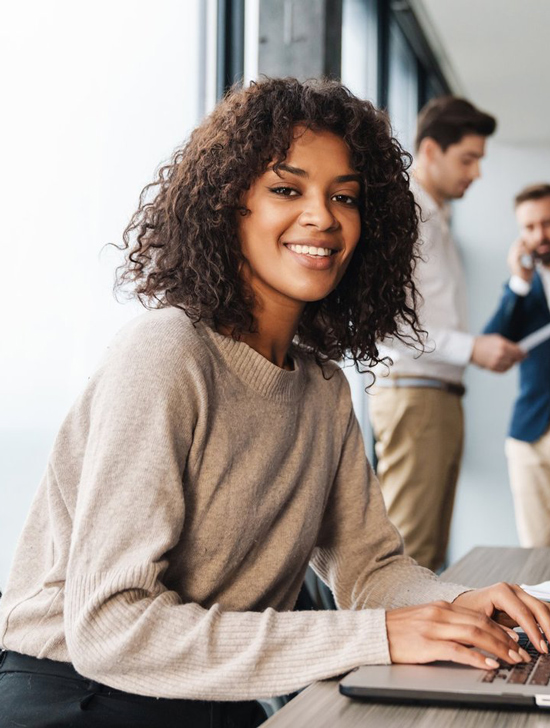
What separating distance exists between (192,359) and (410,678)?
0.44 m

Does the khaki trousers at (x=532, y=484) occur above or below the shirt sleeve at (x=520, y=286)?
below

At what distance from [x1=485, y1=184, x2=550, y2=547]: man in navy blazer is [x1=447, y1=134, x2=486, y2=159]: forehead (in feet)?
2.10

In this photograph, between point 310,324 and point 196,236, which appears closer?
point 196,236

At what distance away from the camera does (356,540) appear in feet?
4.75

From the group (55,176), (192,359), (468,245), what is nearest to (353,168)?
(192,359)

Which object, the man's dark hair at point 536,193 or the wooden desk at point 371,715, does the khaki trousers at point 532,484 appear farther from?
the wooden desk at point 371,715

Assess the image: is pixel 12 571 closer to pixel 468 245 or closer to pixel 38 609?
pixel 38 609

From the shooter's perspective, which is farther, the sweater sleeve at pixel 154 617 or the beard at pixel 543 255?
the beard at pixel 543 255

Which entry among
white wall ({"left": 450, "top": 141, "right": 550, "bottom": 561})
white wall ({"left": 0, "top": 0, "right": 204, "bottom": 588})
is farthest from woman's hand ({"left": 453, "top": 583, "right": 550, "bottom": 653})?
white wall ({"left": 450, "top": 141, "right": 550, "bottom": 561})

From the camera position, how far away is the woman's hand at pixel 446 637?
0.94m

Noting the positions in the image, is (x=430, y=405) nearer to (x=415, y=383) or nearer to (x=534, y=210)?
(x=415, y=383)

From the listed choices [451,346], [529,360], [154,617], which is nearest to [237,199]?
[154,617]

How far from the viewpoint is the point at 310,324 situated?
5.12 feet

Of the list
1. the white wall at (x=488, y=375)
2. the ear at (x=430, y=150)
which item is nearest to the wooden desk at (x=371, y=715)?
the ear at (x=430, y=150)
